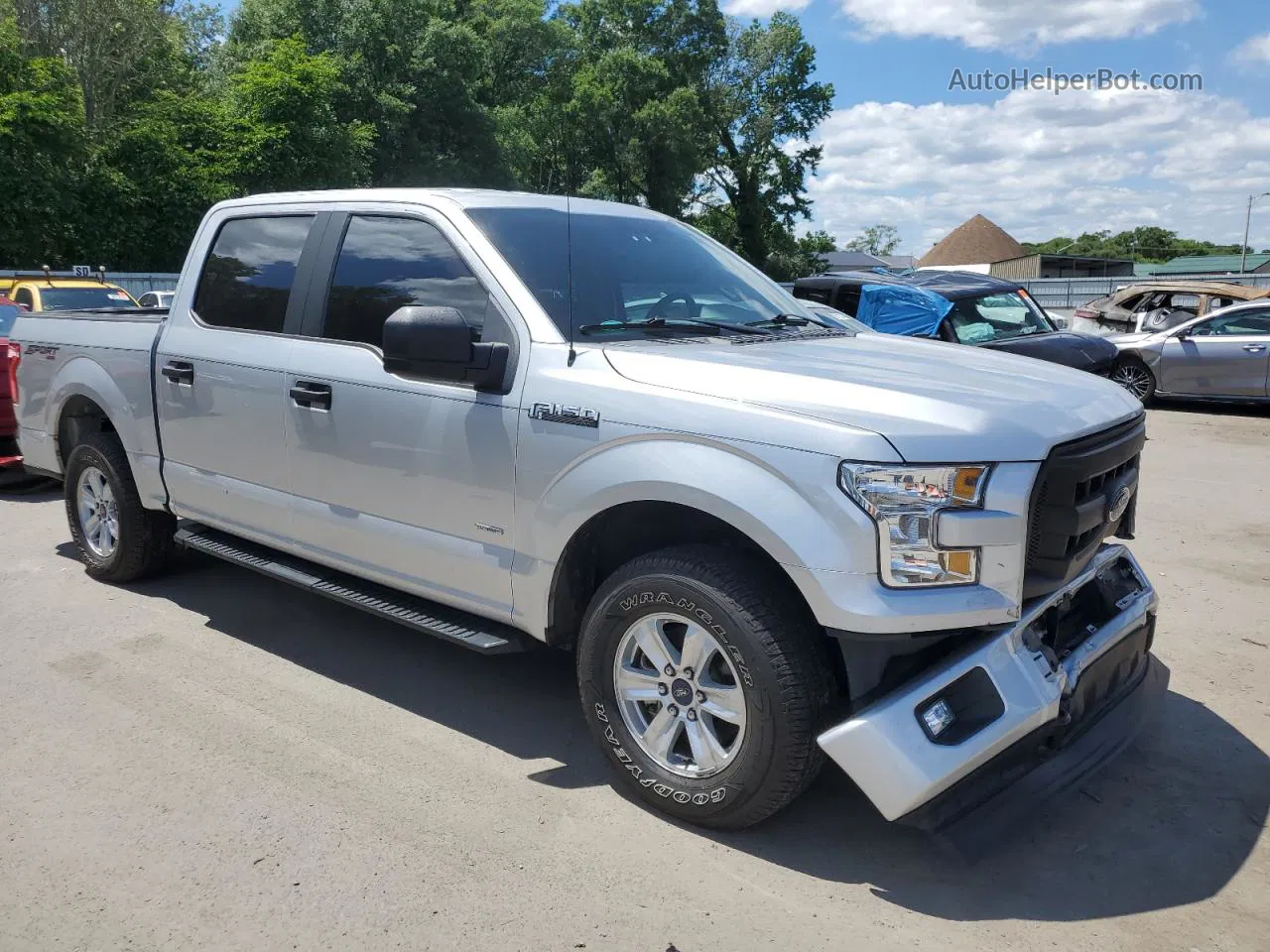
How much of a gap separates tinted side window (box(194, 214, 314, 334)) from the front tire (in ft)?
7.44

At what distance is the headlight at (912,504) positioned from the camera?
2920mm

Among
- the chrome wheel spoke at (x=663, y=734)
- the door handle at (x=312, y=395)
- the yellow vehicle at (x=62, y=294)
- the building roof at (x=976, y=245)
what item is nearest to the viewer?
the chrome wheel spoke at (x=663, y=734)

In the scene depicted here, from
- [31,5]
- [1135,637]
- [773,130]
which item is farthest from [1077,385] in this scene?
[773,130]

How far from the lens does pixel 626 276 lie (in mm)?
4273

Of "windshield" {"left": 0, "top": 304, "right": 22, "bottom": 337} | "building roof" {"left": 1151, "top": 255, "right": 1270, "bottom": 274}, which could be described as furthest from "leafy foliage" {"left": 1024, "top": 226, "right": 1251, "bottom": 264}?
"windshield" {"left": 0, "top": 304, "right": 22, "bottom": 337}

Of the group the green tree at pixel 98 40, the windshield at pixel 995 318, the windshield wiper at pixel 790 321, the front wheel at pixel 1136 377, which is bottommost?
Result: the front wheel at pixel 1136 377

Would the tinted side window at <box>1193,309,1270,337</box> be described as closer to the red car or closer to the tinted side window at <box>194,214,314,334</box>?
the tinted side window at <box>194,214,314,334</box>

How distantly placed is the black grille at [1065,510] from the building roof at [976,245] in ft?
316

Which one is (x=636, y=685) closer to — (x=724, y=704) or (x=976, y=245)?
(x=724, y=704)

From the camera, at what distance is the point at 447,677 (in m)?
4.77

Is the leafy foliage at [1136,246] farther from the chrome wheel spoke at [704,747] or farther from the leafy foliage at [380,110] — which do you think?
the chrome wheel spoke at [704,747]

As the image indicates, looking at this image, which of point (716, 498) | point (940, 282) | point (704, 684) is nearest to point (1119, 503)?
point (716, 498)

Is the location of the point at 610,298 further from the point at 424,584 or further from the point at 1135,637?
the point at 1135,637

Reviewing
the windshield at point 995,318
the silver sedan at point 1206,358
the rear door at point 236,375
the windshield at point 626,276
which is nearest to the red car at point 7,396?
the rear door at point 236,375
